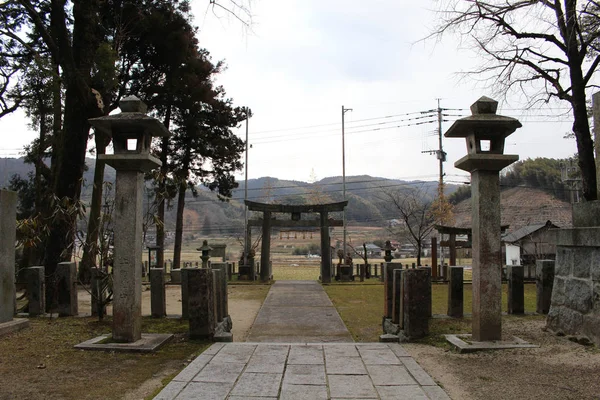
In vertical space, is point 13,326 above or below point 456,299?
below

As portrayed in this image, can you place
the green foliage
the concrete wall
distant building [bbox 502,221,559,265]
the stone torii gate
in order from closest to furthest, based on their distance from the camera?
the concrete wall < the stone torii gate < the green foliage < distant building [bbox 502,221,559,265]

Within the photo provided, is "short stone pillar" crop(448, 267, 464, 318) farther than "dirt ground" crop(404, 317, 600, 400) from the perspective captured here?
Yes

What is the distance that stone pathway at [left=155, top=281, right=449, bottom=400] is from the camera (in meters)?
3.72

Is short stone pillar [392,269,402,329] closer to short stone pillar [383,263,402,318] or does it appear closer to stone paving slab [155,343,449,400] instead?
short stone pillar [383,263,402,318]

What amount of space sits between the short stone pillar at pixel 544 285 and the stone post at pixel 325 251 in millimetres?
9898

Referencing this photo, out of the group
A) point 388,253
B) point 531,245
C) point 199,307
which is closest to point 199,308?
point 199,307

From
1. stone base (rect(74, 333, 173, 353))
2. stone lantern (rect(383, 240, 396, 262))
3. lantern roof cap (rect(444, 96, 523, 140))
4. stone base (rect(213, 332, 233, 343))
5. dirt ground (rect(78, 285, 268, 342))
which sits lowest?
dirt ground (rect(78, 285, 268, 342))

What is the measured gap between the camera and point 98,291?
7.29 meters

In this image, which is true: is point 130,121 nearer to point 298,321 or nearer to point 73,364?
point 73,364

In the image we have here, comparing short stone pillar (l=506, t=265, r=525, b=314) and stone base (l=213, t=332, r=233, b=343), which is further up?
short stone pillar (l=506, t=265, r=525, b=314)

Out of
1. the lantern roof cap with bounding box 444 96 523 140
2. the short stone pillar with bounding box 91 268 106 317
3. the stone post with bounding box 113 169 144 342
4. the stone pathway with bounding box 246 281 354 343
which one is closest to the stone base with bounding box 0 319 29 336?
the short stone pillar with bounding box 91 268 106 317

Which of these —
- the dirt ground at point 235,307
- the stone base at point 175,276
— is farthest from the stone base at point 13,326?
the stone base at point 175,276

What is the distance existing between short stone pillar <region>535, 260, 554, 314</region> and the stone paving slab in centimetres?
402

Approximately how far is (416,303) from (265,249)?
41.8ft
